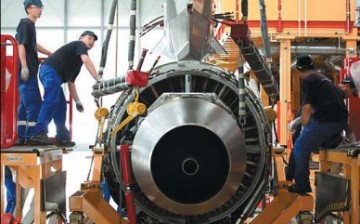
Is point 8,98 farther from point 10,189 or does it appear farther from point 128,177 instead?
point 10,189

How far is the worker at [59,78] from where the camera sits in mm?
5965

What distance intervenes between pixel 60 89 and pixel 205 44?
2462mm

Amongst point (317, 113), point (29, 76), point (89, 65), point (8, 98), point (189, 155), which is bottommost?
point (189, 155)

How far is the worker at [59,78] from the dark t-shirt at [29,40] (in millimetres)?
277

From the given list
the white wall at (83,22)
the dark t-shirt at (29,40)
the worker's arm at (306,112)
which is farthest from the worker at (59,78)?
the white wall at (83,22)

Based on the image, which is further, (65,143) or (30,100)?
(65,143)

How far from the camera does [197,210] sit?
3826mm

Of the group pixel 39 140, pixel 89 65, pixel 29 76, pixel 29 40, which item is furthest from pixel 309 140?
pixel 29 40

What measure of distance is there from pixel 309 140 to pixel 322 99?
0.48 metres

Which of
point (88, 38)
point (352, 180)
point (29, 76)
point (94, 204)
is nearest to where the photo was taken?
point (94, 204)

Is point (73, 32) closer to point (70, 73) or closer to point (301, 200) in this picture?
point (70, 73)

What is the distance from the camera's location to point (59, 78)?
6387 mm

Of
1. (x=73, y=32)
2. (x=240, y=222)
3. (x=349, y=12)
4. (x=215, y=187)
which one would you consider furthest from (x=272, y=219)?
(x=73, y=32)

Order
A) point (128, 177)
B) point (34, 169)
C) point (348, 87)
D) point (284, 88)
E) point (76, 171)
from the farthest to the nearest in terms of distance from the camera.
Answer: point (76, 171) → point (284, 88) → point (348, 87) → point (34, 169) → point (128, 177)
